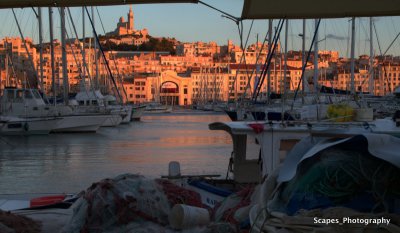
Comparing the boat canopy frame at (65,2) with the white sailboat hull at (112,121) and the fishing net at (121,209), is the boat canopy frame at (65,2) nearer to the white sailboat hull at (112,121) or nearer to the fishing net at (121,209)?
the fishing net at (121,209)

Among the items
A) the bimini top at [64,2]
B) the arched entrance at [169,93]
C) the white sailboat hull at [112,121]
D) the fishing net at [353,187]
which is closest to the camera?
the fishing net at [353,187]

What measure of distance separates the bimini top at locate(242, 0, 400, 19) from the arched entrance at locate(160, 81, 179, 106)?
170 metres

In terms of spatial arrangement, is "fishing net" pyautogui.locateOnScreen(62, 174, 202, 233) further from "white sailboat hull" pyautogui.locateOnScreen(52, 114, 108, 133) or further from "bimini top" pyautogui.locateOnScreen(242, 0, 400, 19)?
"white sailboat hull" pyautogui.locateOnScreen(52, 114, 108, 133)

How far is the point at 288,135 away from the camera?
360 inches

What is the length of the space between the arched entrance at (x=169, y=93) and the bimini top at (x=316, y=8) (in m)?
170

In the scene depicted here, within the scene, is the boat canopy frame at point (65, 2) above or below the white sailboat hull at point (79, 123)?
above

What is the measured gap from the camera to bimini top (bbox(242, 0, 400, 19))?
7.25m

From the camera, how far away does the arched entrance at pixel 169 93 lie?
7037 inches

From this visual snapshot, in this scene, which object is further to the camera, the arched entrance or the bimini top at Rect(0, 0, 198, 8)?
the arched entrance

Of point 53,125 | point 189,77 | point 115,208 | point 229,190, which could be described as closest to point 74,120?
point 53,125

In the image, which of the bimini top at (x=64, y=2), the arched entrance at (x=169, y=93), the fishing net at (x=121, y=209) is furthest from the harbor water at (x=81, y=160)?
the arched entrance at (x=169, y=93)

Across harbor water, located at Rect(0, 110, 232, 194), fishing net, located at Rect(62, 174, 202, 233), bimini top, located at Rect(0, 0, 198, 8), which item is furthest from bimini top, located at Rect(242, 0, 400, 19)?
harbor water, located at Rect(0, 110, 232, 194)

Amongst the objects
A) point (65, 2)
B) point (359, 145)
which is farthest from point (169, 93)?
point (359, 145)

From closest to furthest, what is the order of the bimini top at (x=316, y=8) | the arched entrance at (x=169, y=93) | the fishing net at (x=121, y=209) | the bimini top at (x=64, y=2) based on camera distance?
the bimini top at (x=64, y=2) < the fishing net at (x=121, y=209) < the bimini top at (x=316, y=8) < the arched entrance at (x=169, y=93)
